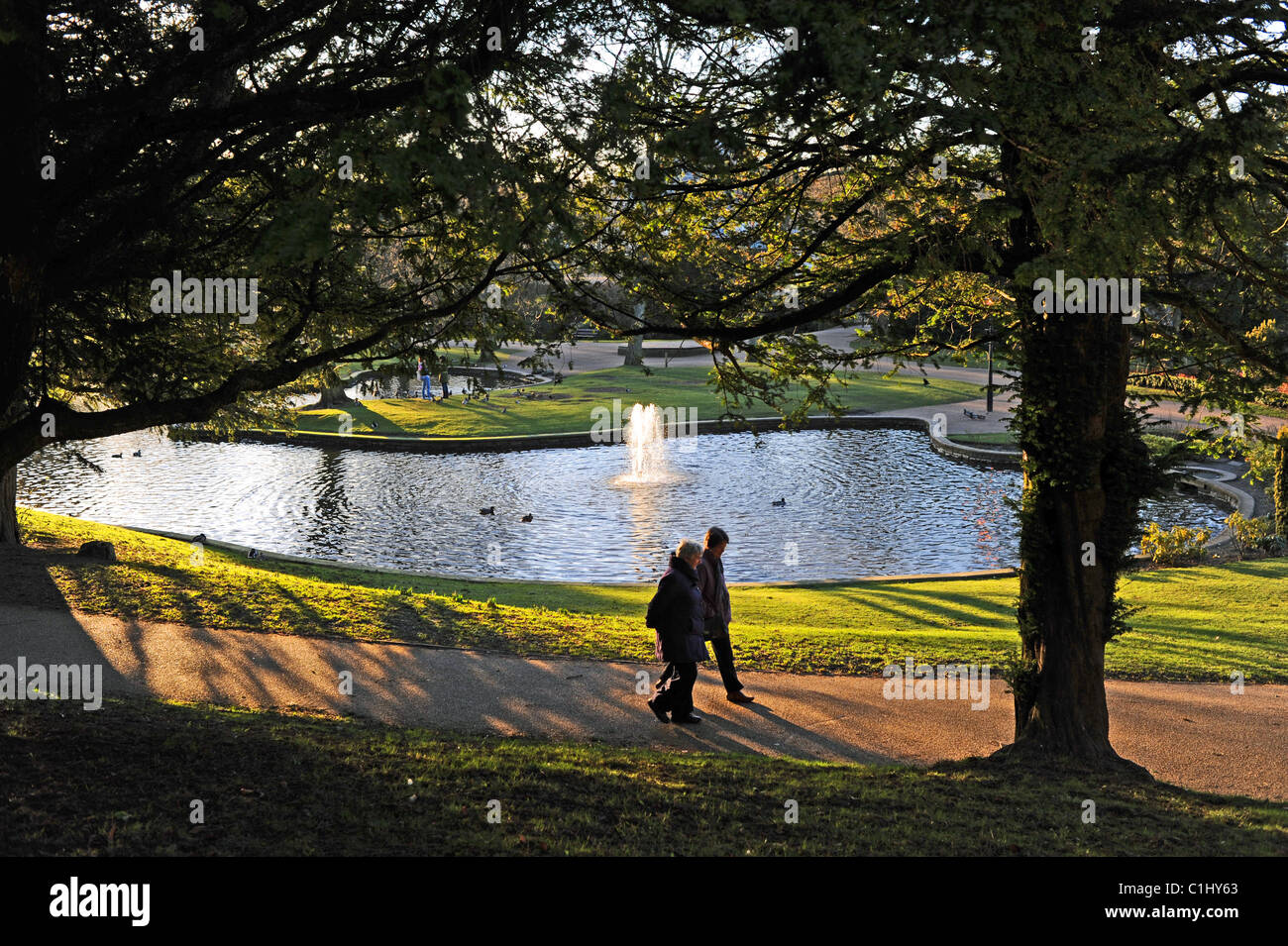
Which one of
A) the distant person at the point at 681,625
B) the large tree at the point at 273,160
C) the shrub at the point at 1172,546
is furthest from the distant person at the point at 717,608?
the shrub at the point at 1172,546

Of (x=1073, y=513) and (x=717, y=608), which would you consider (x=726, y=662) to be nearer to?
(x=717, y=608)

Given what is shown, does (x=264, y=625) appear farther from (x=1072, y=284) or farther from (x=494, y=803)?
(x=1072, y=284)

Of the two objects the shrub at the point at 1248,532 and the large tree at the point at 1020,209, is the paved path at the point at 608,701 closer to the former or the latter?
the large tree at the point at 1020,209

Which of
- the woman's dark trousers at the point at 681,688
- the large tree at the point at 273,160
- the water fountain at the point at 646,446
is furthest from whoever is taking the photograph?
the water fountain at the point at 646,446

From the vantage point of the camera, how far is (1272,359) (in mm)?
8117

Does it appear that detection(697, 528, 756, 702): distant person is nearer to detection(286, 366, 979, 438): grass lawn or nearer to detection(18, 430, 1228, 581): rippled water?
detection(18, 430, 1228, 581): rippled water

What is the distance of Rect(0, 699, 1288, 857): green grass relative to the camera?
5.66 meters

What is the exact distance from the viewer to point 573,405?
41156 millimetres

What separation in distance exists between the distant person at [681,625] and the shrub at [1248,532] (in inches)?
595

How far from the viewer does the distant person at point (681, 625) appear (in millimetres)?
9555

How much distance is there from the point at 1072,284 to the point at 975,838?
3.93 m

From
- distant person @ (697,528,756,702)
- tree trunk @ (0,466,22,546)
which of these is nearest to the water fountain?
tree trunk @ (0,466,22,546)

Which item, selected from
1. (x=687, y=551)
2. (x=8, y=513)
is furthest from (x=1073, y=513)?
(x=8, y=513)

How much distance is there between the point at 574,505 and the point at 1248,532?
14282 millimetres
